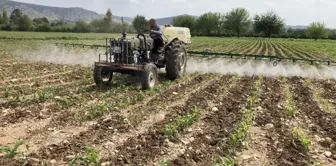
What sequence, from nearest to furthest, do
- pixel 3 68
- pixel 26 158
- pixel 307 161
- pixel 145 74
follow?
pixel 26 158 < pixel 307 161 < pixel 145 74 < pixel 3 68

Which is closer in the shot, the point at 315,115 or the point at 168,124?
the point at 168,124

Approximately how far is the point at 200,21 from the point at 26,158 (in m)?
95.4

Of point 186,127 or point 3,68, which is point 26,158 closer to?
point 186,127

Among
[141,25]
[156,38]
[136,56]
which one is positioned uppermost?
[141,25]

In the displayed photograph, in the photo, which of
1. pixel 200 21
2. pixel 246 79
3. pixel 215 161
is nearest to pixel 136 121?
pixel 215 161

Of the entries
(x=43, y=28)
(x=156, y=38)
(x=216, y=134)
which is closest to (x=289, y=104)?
(x=216, y=134)

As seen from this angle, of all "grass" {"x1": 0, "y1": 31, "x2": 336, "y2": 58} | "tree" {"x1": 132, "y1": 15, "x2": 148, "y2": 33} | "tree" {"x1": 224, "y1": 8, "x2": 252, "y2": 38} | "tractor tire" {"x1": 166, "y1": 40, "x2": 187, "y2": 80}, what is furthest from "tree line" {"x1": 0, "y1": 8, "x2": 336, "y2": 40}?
"tractor tire" {"x1": 166, "y1": 40, "x2": 187, "y2": 80}

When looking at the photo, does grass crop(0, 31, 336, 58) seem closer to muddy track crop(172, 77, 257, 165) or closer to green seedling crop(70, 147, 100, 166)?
muddy track crop(172, 77, 257, 165)

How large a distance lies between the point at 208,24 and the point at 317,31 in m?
27.0

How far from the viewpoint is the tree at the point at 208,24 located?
9725 cm

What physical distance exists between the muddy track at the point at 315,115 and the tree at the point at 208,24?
86.8 metres

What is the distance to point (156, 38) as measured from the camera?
11430mm

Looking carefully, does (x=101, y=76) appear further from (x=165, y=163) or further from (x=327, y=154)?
(x=327, y=154)

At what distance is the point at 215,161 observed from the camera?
197 inches
